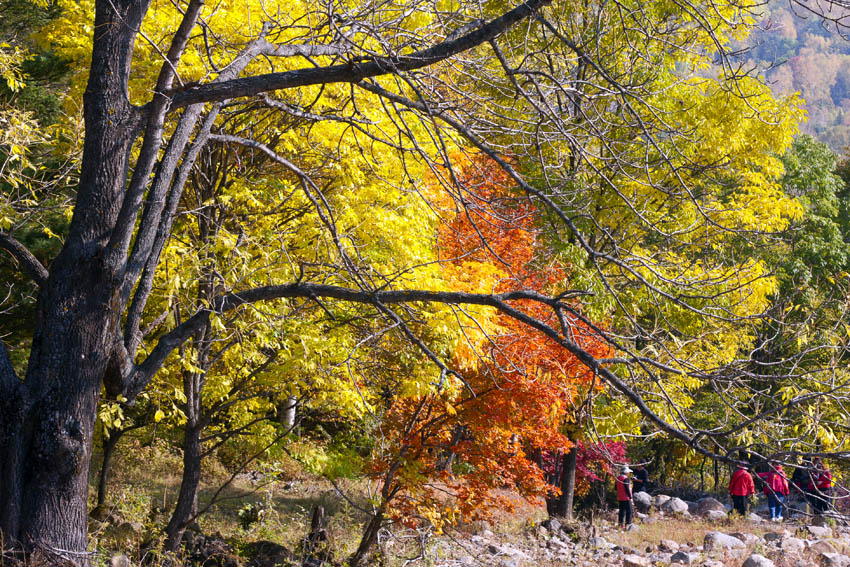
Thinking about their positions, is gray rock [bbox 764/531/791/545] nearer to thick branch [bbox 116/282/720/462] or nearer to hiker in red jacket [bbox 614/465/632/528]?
hiker in red jacket [bbox 614/465/632/528]

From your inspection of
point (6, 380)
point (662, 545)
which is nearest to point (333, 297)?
point (6, 380)

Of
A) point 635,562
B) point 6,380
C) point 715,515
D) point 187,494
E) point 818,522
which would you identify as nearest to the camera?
point 6,380

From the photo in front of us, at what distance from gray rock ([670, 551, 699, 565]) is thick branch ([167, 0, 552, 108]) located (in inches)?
424

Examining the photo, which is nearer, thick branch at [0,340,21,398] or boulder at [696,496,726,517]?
thick branch at [0,340,21,398]

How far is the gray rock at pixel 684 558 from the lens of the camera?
12.3 metres

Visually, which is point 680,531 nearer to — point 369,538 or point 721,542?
point 721,542

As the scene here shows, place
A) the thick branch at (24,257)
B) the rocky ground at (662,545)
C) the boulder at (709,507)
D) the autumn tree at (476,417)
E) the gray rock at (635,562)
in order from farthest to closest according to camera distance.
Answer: the boulder at (709,507), the rocky ground at (662,545), the gray rock at (635,562), the autumn tree at (476,417), the thick branch at (24,257)

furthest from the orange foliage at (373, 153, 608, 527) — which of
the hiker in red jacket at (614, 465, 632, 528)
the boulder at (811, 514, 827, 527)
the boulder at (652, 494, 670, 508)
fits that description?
the boulder at (652, 494, 670, 508)

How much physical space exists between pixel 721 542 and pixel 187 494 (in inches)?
381

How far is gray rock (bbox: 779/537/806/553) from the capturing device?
520 inches

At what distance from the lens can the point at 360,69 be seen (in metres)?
4.28

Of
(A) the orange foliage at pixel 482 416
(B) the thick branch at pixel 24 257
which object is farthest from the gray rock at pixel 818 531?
(B) the thick branch at pixel 24 257

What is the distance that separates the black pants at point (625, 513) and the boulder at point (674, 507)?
13.4 feet

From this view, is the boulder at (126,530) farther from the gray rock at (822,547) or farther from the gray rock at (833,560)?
the gray rock at (822,547)
